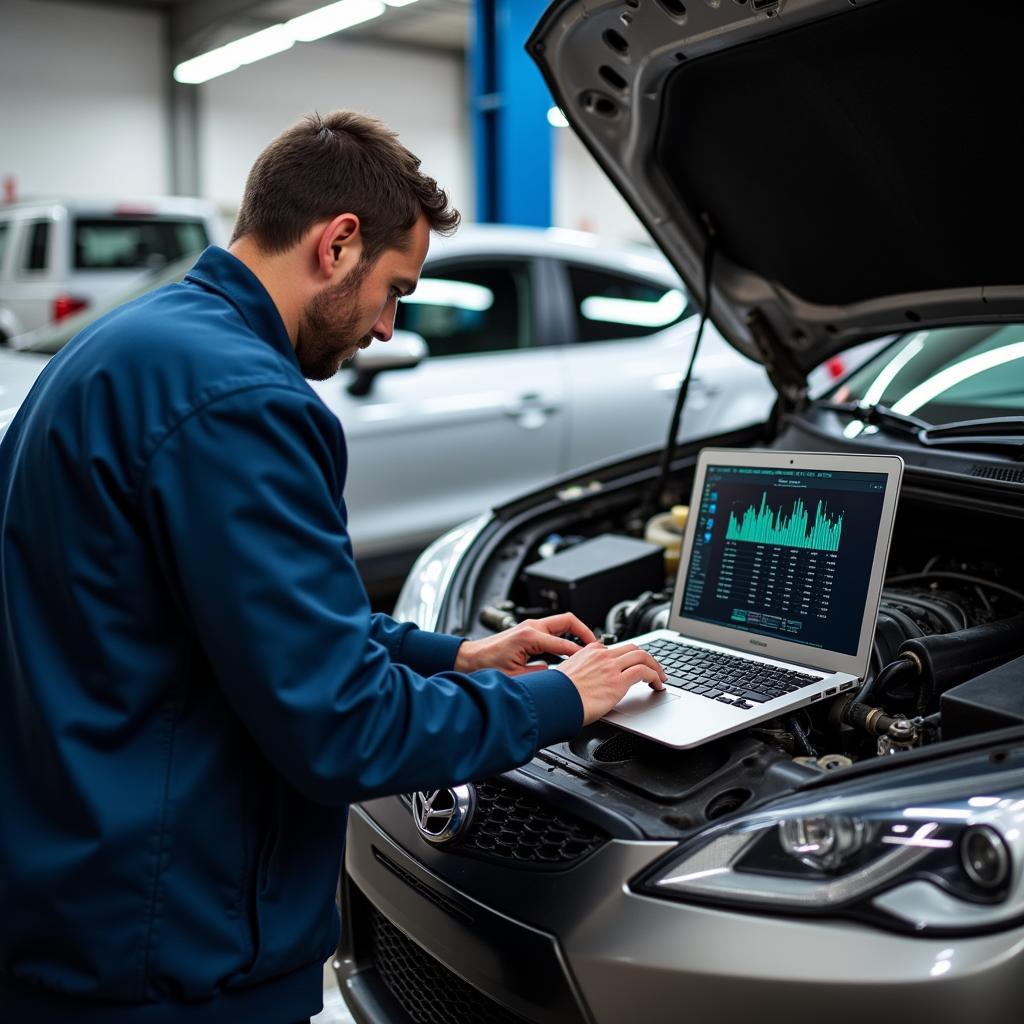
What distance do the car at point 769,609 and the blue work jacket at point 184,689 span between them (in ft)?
0.88

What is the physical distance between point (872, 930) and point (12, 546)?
1005 mm

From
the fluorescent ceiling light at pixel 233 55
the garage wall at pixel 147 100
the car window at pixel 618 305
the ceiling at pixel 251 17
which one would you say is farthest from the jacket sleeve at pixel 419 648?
the ceiling at pixel 251 17

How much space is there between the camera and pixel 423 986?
1664mm

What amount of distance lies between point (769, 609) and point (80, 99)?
13272 mm

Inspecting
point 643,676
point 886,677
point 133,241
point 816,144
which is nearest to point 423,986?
point 643,676

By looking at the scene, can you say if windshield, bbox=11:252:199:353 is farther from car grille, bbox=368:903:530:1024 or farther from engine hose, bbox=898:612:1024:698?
engine hose, bbox=898:612:1024:698

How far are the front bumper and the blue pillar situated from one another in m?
6.98

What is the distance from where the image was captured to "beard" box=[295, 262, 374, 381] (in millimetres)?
1329

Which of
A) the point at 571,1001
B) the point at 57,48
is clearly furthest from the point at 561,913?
the point at 57,48

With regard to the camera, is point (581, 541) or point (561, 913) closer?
point (561, 913)

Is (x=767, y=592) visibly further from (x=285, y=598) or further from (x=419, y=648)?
(x=285, y=598)

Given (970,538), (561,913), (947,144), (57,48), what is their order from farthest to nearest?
(57,48), (970,538), (947,144), (561,913)

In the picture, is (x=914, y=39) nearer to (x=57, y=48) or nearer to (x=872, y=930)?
(x=872, y=930)

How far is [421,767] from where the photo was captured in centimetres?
118
